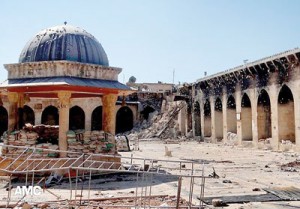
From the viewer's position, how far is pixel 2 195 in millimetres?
7590

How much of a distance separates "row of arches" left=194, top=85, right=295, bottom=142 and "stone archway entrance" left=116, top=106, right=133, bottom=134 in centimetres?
851

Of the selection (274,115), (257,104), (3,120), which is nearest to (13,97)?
(274,115)

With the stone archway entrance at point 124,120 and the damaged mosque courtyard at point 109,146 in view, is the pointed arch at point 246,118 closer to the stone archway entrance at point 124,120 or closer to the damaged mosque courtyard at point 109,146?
the damaged mosque courtyard at point 109,146

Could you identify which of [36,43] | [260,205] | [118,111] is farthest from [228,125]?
[260,205]

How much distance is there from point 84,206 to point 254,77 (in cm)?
2209

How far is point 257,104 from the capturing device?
2533 centimetres

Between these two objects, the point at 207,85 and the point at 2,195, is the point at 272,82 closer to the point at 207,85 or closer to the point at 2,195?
the point at 207,85

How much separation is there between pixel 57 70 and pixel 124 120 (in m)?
30.3

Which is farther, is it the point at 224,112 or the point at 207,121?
the point at 207,121

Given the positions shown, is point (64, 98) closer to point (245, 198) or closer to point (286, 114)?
point (245, 198)

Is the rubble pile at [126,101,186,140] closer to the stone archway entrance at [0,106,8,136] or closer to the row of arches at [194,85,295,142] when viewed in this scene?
the row of arches at [194,85,295,142]

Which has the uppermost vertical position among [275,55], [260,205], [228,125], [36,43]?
[275,55]

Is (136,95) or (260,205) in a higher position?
(136,95)

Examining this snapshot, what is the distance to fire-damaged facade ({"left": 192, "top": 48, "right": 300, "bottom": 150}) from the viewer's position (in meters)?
22.0
